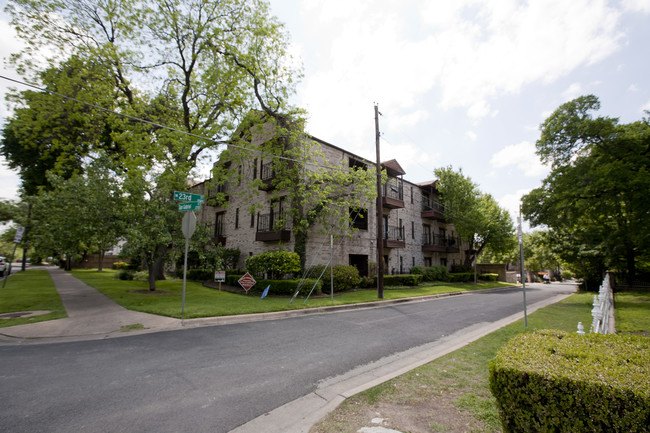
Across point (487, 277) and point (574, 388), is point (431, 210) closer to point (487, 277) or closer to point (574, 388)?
point (487, 277)

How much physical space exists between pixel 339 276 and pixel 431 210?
688 inches

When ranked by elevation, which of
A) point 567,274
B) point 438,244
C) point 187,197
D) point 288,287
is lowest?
point 567,274

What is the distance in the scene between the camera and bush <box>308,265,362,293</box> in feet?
55.0

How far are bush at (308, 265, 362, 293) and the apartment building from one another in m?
1.19

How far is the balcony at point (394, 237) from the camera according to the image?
23.5m

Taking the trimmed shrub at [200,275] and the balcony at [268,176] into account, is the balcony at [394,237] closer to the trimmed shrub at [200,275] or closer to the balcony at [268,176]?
the balcony at [268,176]

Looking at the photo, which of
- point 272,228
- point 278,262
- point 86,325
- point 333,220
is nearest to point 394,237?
point 333,220

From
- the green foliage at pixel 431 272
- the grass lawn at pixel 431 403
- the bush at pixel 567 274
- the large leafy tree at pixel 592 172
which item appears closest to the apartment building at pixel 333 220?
the green foliage at pixel 431 272

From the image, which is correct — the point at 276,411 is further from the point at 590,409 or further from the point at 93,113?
the point at 93,113

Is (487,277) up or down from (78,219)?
down

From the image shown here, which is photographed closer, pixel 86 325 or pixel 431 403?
pixel 431 403

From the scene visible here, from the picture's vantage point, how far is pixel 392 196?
2603cm

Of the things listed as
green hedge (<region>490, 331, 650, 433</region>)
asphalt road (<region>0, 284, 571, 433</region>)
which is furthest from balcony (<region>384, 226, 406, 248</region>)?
green hedge (<region>490, 331, 650, 433</region>)

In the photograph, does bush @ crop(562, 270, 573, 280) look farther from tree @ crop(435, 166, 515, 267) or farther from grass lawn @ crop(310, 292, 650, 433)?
grass lawn @ crop(310, 292, 650, 433)
